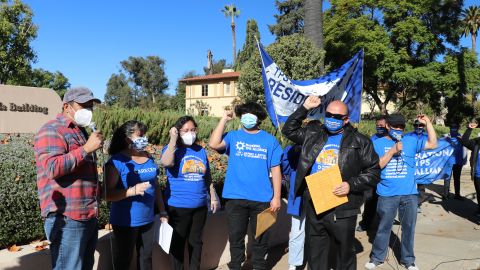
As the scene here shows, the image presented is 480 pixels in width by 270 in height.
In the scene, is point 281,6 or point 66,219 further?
point 281,6

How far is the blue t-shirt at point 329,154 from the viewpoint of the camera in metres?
4.07

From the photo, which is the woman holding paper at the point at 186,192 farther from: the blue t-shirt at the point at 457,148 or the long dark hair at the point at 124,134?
the blue t-shirt at the point at 457,148

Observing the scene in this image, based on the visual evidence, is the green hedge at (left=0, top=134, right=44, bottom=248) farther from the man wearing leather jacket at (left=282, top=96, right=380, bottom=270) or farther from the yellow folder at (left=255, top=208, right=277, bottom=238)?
the man wearing leather jacket at (left=282, top=96, right=380, bottom=270)

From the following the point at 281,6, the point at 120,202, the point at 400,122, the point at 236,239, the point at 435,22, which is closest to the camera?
the point at 120,202

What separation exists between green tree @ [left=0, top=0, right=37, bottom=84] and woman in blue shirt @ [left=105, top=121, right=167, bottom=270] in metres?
26.2

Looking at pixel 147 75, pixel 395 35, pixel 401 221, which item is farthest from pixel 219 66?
pixel 401 221

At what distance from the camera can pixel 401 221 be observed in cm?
531

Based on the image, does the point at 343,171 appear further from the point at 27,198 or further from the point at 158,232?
the point at 27,198

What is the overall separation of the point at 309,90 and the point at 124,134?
3.86 metres

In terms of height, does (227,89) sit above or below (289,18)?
below

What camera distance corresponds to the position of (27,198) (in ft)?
12.7

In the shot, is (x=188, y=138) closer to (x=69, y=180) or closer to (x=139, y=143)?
(x=139, y=143)

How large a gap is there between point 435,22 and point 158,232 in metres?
30.0

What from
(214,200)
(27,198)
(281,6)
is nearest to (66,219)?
(27,198)
